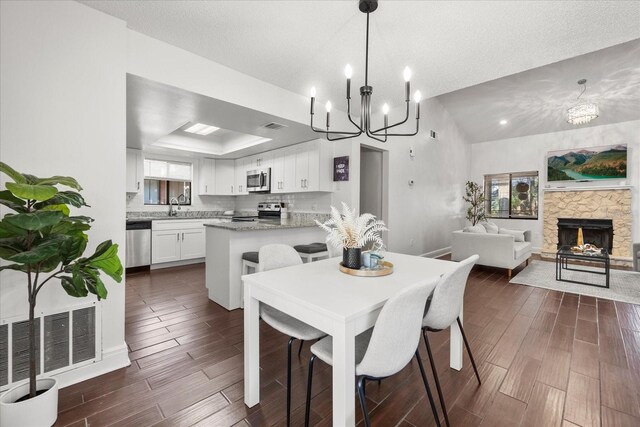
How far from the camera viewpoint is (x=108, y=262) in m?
1.47

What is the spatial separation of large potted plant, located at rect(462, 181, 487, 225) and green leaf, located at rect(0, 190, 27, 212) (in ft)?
26.5

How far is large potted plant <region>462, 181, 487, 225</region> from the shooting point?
7400 millimetres

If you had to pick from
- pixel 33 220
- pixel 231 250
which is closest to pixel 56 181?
pixel 33 220

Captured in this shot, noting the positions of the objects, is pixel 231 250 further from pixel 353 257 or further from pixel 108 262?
pixel 353 257

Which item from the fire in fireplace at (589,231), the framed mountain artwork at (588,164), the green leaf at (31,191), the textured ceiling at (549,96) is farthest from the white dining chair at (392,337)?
the framed mountain artwork at (588,164)

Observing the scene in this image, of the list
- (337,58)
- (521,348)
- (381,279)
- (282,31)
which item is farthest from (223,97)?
(521,348)

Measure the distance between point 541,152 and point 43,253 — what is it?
8843 millimetres

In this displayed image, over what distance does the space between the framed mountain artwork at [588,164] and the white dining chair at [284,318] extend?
7337 mm

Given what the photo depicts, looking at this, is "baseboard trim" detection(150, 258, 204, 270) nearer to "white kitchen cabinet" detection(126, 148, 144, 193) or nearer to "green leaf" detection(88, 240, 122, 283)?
"white kitchen cabinet" detection(126, 148, 144, 193)

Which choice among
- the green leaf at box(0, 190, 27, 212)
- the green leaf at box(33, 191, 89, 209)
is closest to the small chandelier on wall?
the green leaf at box(33, 191, 89, 209)

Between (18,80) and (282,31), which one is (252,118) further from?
(18,80)

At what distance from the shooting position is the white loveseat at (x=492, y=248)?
14.8 feet

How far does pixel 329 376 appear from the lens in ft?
6.30

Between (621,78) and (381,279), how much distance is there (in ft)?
20.7
